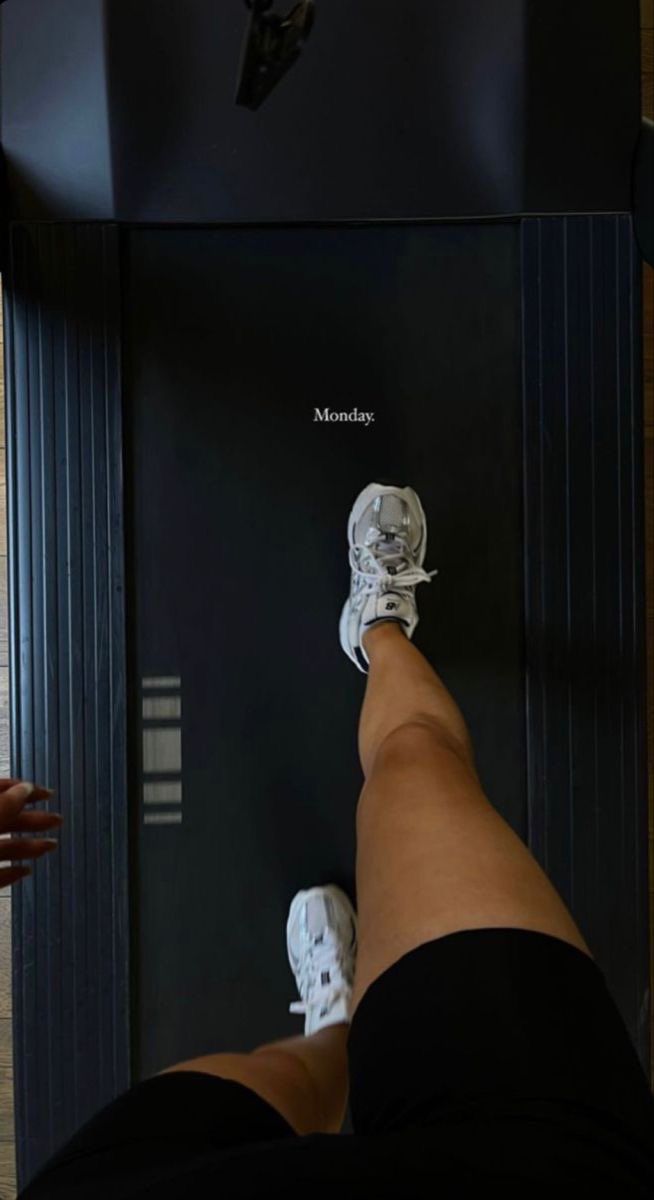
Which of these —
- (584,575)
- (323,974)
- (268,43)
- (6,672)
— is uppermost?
(268,43)

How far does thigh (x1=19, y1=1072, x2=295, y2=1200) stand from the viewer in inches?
21.6

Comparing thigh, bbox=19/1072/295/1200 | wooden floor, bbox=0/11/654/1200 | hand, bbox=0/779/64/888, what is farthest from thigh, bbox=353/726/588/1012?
wooden floor, bbox=0/11/654/1200

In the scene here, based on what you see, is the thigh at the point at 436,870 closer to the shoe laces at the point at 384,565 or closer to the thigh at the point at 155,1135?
the thigh at the point at 155,1135

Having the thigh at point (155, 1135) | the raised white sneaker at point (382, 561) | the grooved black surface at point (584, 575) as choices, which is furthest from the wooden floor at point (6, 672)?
the thigh at point (155, 1135)

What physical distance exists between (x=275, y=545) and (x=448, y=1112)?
77 cm

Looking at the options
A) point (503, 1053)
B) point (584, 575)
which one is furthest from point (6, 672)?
point (503, 1053)

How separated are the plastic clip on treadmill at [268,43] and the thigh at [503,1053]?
0.72 m

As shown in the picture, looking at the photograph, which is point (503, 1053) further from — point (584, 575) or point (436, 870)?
point (584, 575)

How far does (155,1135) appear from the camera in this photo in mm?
612

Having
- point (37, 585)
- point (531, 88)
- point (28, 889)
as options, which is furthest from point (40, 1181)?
point (531, 88)

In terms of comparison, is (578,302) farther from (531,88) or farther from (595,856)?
(595,856)

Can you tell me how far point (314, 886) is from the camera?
3.92 feet

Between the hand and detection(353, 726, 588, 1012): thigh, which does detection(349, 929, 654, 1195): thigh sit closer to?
detection(353, 726, 588, 1012): thigh

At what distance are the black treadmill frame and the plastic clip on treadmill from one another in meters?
0.39
